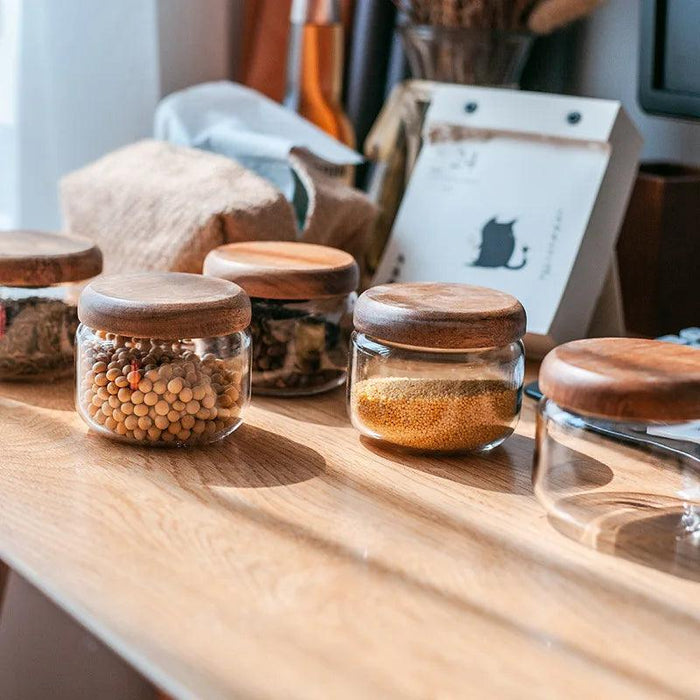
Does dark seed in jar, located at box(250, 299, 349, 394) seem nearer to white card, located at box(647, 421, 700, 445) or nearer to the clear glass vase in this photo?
white card, located at box(647, 421, 700, 445)

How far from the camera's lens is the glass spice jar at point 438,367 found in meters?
0.69

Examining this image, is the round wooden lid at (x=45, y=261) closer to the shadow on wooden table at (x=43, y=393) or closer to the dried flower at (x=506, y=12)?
the shadow on wooden table at (x=43, y=393)

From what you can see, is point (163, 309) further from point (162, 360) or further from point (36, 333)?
point (36, 333)

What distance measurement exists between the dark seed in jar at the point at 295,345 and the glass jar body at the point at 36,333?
0.52ft

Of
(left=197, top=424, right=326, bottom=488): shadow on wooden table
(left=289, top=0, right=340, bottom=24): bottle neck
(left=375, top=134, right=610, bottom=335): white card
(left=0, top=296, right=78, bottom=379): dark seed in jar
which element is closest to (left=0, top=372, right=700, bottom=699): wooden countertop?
(left=197, top=424, right=326, bottom=488): shadow on wooden table

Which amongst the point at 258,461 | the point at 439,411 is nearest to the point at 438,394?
the point at 439,411

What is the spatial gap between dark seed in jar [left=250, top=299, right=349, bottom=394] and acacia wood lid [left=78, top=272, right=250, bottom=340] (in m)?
0.09

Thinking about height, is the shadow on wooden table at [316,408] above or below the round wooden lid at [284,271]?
below

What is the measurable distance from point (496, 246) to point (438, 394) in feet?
1.01

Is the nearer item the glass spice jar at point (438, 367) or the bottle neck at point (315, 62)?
the glass spice jar at point (438, 367)

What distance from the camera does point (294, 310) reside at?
0.83 m

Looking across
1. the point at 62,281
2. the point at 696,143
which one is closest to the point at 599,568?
the point at 62,281

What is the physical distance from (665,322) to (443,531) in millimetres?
537

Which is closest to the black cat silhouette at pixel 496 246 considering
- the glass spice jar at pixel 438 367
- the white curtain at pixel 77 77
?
the glass spice jar at pixel 438 367
